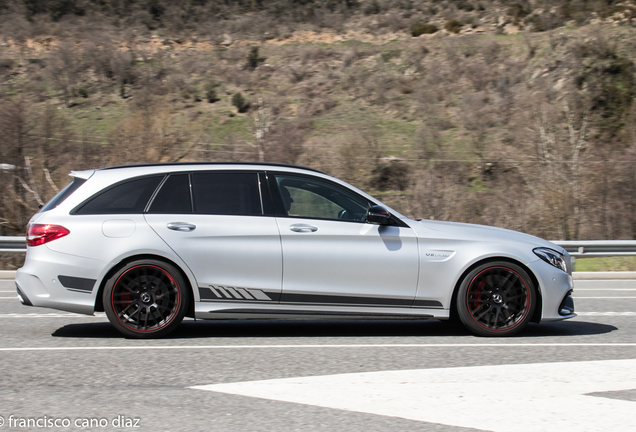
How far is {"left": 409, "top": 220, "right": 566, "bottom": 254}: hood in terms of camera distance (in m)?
6.90

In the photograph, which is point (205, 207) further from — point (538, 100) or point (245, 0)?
point (245, 0)

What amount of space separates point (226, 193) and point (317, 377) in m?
2.22

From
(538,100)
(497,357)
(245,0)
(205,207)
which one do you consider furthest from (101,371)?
(245,0)

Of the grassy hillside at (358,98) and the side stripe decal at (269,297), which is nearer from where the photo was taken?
the side stripe decal at (269,297)

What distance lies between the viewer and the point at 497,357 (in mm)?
6152

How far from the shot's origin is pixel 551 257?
7.02m

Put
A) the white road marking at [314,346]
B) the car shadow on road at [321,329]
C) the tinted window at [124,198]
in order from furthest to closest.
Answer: the car shadow on road at [321,329] → the tinted window at [124,198] → the white road marking at [314,346]

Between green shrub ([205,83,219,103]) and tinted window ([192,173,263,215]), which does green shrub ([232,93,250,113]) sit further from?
tinted window ([192,173,263,215])

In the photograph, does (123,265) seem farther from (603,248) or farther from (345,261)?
(603,248)

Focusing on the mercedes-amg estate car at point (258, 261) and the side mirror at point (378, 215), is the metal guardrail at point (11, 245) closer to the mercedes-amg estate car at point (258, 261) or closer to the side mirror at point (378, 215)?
the mercedes-amg estate car at point (258, 261)

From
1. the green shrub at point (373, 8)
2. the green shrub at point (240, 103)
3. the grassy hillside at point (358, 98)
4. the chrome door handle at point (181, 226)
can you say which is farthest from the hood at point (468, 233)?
the green shrub at point (373, 8)

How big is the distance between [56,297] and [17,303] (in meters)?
2.90

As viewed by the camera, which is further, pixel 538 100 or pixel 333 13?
pixel 333 13

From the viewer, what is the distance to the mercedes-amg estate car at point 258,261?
6711mm
